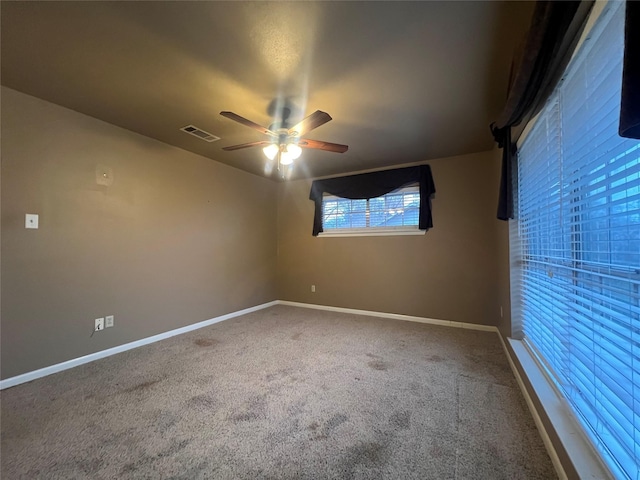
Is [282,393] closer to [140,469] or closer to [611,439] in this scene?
[140,469]

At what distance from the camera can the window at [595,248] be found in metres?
0.90

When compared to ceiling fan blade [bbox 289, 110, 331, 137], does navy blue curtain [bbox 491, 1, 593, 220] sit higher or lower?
lower

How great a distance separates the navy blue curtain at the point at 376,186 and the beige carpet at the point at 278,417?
1.98 meters

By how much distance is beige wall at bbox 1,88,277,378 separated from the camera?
2.19 m

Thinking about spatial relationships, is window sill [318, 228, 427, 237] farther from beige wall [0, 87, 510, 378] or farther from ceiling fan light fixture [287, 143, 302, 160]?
ceiling fan light fixture [287, 143, 302, 160]

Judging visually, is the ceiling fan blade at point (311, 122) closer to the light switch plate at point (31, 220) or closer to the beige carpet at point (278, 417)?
the beige carpet at point (278, 417)

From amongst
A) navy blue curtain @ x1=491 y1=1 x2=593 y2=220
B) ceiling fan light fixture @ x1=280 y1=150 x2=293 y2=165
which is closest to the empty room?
navy blue curtain @ x1=491 y1=1 x2=593 y2=220

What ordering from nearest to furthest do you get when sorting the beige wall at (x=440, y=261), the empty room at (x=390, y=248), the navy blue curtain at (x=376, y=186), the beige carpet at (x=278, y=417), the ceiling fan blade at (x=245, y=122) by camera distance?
the empty room at (x=390, y=248) < the beige carpet at (x=278, y=417) < the ceiling fan blade at (x=245, y=122) < the beige wall at (x=440, y=261) < the navy blue curtain at (x=376, y=186)

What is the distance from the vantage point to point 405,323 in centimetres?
377

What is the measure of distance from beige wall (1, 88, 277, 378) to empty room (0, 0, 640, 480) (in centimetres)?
2

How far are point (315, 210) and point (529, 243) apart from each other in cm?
314

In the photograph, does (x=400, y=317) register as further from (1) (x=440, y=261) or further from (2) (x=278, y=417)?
(2) (x=278, y=417)

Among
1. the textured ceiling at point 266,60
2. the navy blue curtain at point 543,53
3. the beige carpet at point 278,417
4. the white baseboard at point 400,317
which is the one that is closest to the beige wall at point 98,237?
the textured ceiling at point 266,60

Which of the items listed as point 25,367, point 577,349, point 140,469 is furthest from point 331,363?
point 25,367
